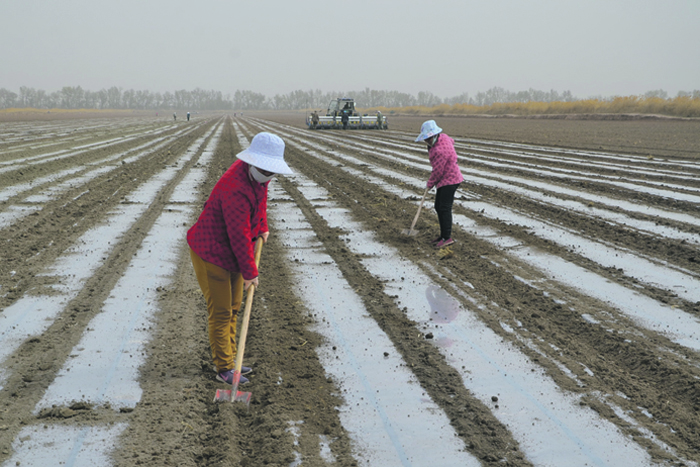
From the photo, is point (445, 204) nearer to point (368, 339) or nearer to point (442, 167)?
point (442, 167)

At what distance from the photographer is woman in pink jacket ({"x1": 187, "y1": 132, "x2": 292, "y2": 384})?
10.6 ft

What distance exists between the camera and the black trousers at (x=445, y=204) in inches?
267

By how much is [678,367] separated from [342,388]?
8.06ft

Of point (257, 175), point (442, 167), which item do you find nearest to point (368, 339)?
point (257, 175)

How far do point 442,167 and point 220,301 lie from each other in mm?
3978

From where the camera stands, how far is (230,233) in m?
3.24

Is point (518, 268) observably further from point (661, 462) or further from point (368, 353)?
point (661, 462)

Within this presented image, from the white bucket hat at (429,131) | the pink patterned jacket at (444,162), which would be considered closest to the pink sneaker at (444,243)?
the pink patterned jacket at (444,162)

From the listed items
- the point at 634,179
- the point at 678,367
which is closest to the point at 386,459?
the point at 678,367

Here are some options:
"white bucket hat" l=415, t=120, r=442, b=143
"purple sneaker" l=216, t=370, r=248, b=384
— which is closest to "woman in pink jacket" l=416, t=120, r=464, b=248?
"white bucket hat" l=415, t=120, r=442, b=143

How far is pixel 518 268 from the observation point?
6.13 meters

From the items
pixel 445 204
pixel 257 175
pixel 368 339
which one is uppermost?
pixel 257 175

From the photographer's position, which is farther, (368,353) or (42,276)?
(42,276)

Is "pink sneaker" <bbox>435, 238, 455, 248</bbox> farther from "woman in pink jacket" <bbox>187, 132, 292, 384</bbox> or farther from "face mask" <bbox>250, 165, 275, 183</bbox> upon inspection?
"face mask" <bbox>250, 165, 275, 183</bbox>
